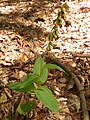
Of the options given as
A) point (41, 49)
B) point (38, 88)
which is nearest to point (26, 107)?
point (38, 88)

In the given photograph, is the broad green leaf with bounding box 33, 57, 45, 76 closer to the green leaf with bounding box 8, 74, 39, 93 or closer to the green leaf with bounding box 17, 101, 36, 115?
the green leaf with bounding box 8, 74, 39, 93

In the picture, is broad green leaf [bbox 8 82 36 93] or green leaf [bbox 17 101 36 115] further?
green leaf [bbox 17 101 36 115]

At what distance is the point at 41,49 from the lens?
258 centimetres

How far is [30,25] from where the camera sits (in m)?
3.01

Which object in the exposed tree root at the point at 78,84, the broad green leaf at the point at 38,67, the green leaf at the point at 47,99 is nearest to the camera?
the green leaf at the point at 47,99

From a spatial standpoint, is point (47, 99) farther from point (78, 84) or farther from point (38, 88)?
point (78, 84)

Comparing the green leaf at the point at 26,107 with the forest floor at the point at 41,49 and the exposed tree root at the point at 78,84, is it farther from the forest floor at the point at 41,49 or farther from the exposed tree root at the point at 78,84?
the exposed tree root at the point at 78,84

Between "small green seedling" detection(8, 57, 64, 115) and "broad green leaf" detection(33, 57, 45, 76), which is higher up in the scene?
"broad green leaf" detection(33, 57, 45, 76)

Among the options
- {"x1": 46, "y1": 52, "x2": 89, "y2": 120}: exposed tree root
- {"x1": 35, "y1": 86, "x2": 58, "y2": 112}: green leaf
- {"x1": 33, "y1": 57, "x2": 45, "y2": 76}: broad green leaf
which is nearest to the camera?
{"x1": 35, "y1": 86, "x2": 58, "y2": 112}: green leaf

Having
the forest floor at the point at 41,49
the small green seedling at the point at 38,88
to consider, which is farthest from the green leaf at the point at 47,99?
the forest floor at the point at 41,49

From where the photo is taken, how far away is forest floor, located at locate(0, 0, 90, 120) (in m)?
1.89

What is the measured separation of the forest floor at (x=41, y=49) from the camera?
6.20ft

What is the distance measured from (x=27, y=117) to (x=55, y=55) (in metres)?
0.84

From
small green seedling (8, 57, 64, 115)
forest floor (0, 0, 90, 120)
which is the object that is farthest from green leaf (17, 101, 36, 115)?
forest floor (0, 0, 90, 120)
